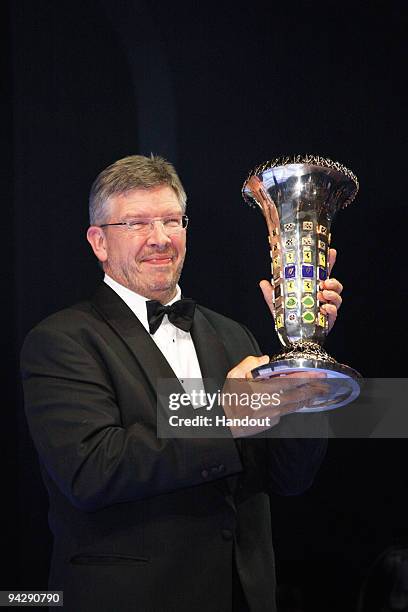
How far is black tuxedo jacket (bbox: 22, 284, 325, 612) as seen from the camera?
1.97 metres

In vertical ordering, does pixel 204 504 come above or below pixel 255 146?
below

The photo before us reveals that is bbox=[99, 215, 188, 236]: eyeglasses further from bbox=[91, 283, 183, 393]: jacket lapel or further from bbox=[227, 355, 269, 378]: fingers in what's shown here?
bbox=[227, 355, 269, 378]: fingers

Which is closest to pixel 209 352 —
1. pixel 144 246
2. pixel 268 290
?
pixel 268 290

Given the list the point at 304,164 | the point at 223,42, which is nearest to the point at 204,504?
the point at 304,164

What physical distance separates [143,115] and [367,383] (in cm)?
121

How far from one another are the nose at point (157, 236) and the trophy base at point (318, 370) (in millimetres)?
532

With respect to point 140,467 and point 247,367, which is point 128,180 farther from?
point 140,467

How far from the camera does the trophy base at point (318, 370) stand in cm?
192

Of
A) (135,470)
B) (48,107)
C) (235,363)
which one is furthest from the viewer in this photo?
(48,107)

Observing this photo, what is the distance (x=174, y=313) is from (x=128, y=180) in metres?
0.40

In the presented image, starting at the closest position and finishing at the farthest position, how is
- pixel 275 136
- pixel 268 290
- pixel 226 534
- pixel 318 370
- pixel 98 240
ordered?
pixel 318 370
pixel 226 534
pixel 268 290
pixel 98 240
pixel 275 136

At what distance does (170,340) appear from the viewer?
240 centimetres

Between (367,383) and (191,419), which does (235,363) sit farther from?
(367,383)

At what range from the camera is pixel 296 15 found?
302 cm
